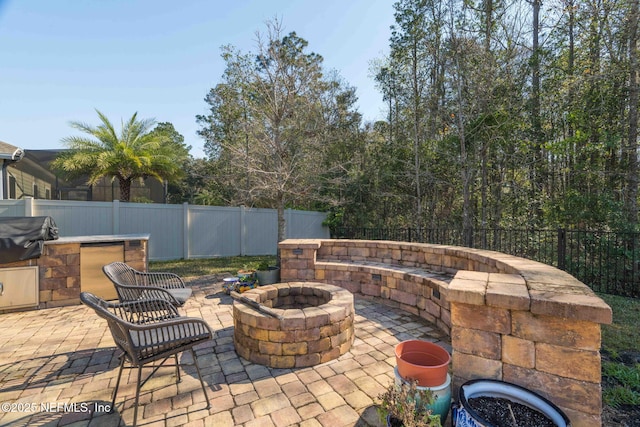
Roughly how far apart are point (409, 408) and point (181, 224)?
884 centimetres

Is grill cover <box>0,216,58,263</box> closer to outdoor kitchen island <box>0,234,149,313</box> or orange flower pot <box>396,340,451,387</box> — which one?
outdoor kitchen island <box>0,234,149,313</box>

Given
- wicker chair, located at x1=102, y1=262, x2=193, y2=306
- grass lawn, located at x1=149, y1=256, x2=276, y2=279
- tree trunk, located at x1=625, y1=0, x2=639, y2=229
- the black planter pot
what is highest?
tree trunk, located at x1=625, y1=0, x2=639, y2=229

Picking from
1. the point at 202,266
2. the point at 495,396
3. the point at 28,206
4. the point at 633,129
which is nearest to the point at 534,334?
the point at 495,396

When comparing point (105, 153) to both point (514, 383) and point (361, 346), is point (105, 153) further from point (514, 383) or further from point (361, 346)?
point (514, 383)

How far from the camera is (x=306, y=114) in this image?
7.53 m

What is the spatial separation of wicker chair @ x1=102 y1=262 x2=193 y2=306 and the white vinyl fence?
5727 mm

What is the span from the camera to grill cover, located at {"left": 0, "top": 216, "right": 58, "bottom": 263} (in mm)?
3662

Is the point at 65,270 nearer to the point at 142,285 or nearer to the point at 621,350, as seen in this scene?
the point at 142,285

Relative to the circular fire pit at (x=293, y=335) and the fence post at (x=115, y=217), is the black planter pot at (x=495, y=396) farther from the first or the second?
the fence post at (x=115, y=217)

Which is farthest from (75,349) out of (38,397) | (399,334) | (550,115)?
(550,115)

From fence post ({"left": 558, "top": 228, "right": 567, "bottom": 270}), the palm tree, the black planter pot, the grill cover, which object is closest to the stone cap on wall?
the black planter pot

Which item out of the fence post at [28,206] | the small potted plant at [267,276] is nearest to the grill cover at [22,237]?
the small potted plant at [267,276]

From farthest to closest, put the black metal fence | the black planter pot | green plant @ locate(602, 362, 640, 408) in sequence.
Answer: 1. the black metal fence
2. green plant @ locate(602, 362, 640, 408)
3. the black planter pot

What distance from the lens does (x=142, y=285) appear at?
3.24m
